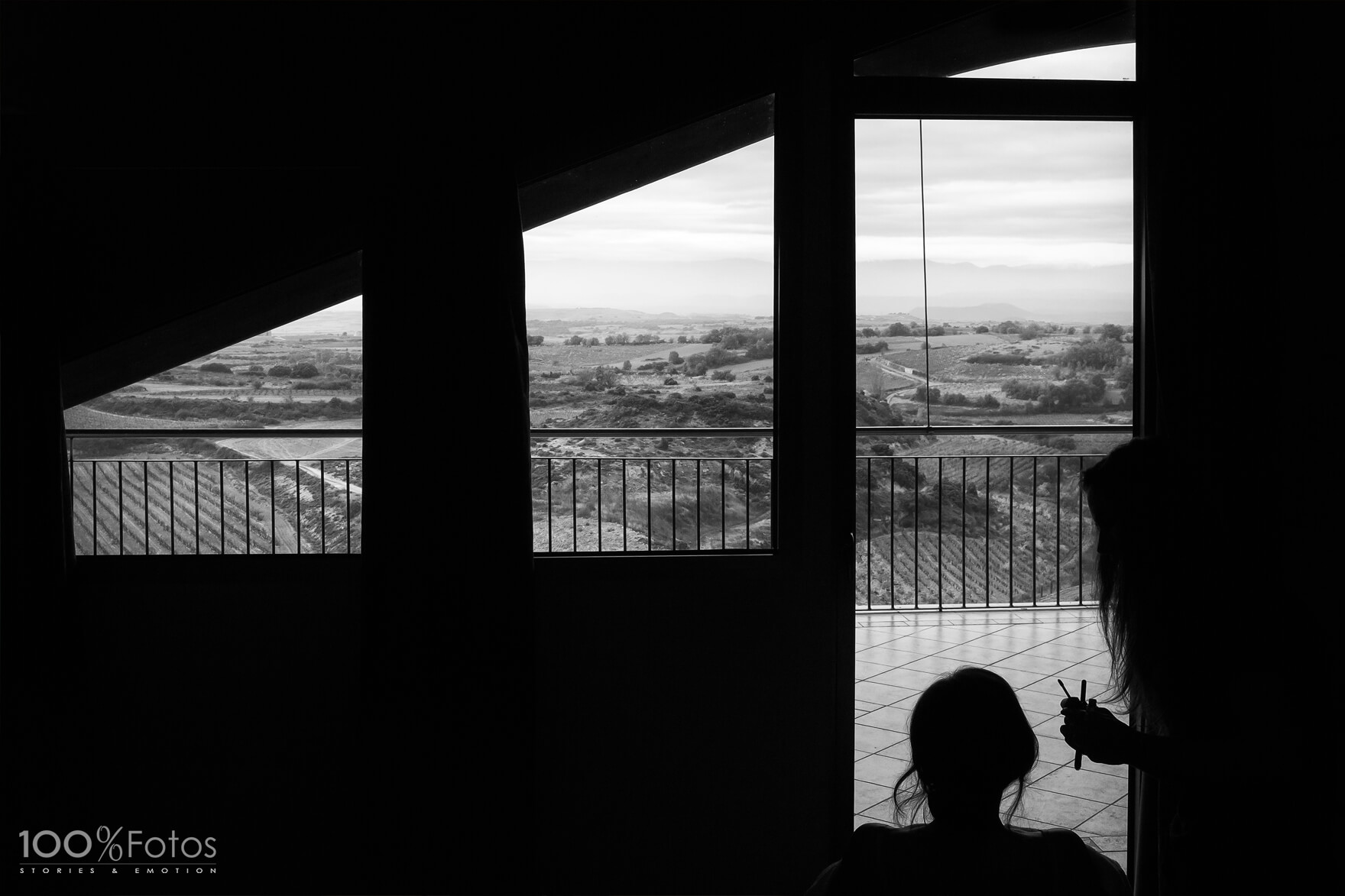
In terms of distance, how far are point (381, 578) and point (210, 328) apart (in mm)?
894

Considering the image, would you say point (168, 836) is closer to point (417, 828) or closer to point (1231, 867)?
point (417, 828)

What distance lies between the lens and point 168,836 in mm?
2582

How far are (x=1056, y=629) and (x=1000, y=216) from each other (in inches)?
121

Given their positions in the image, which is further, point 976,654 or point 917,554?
point 917,554

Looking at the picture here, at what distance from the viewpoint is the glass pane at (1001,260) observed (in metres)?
2.71

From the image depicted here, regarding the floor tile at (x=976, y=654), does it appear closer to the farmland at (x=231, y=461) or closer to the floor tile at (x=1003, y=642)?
the floor tile at (x=1003, y=642)

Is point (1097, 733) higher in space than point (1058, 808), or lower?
higher

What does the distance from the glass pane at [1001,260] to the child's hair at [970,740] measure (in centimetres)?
140

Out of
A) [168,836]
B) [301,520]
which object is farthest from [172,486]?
[168,836]

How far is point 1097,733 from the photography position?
5.11 feet

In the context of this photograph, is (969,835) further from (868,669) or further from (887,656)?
(887,656)

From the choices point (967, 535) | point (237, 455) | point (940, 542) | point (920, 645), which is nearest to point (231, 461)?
point (237, 455)

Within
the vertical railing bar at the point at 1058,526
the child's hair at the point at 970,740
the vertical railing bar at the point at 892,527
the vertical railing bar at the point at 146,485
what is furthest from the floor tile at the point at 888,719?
the vertical railing bar at the point at 146,485

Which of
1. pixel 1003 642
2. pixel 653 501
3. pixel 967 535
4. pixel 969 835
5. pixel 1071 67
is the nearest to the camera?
pixel 969 835
